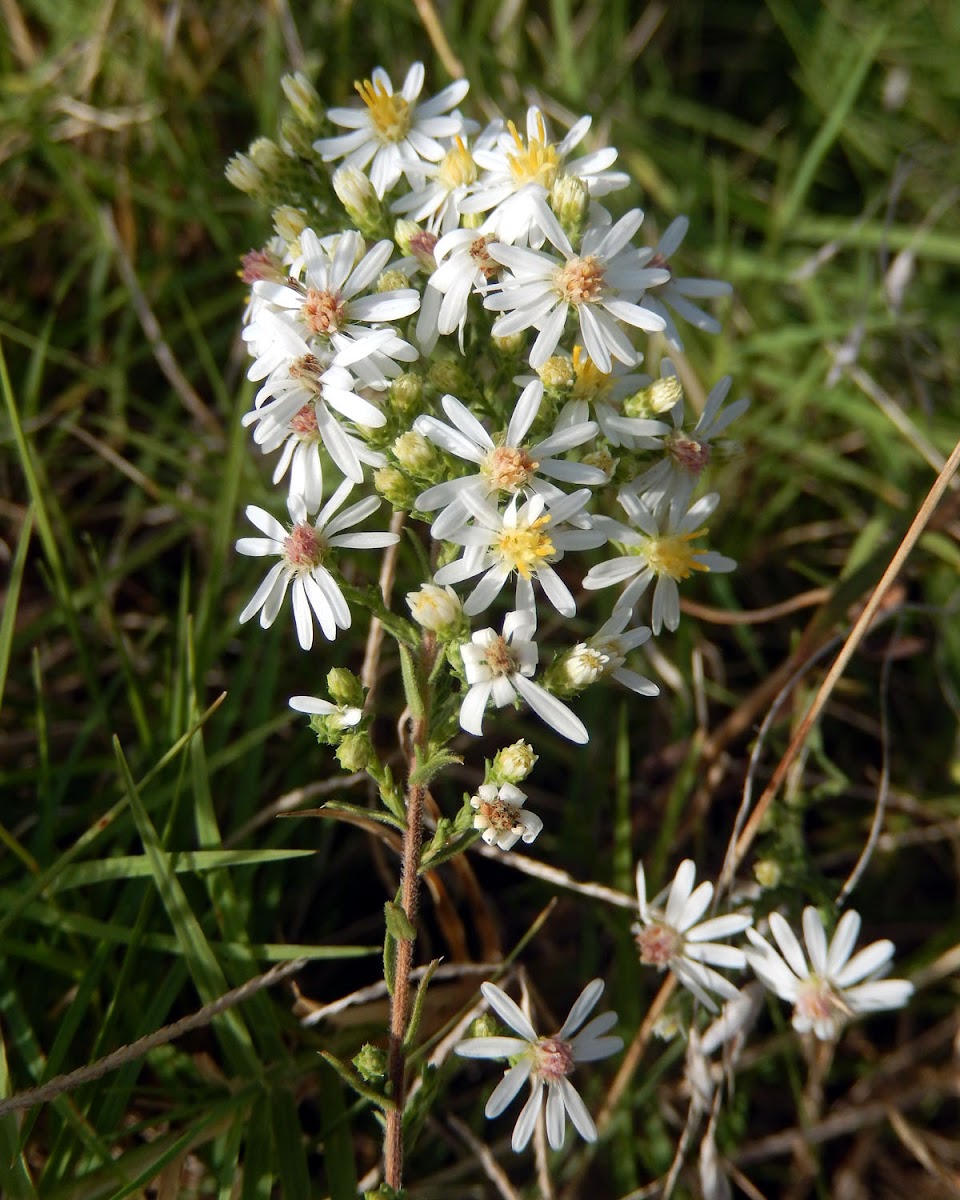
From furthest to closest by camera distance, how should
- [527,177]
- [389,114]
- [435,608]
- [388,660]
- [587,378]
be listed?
[388,660], [389,114], [527,177], [587,378], [435,608]

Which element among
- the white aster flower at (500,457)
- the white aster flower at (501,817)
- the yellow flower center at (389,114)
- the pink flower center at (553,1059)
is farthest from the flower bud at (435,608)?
the yellow flower center at (389,114)

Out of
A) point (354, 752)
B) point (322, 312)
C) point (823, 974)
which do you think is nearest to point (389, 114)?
point (322, 312)

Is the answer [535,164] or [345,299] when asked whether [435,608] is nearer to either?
[345,299]

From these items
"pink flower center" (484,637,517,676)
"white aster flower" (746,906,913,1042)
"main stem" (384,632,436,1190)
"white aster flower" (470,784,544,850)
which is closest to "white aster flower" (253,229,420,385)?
"pink flower center" (484,637,517,676)

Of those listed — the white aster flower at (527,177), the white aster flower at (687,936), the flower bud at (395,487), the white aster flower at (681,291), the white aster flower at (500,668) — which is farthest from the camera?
the white aster flower at (681,291)

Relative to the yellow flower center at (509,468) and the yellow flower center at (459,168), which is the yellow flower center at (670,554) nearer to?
the yellow flower center at (509,468)

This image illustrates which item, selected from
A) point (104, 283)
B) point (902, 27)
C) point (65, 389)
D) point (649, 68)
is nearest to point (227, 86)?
point (104, 283)

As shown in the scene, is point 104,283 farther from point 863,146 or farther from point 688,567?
point 863,146
